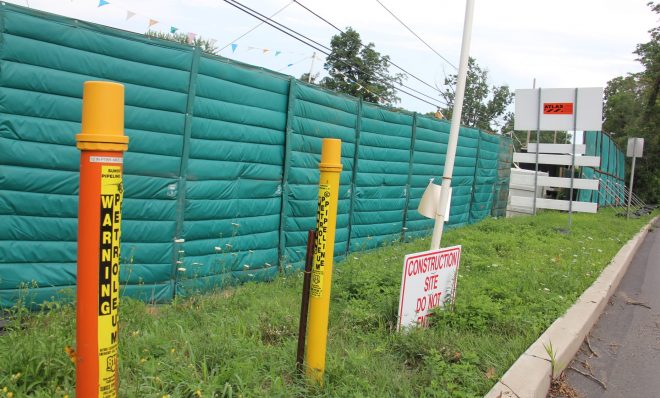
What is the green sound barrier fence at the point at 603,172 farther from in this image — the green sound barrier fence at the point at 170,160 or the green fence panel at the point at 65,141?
the green fence panel at the point at 65,141

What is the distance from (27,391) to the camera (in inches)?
97.3

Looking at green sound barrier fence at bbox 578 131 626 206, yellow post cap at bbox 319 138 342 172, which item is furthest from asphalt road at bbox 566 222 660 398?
green sound barrier fence at bbox 578 131 626 206

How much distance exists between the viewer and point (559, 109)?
39.8 feet

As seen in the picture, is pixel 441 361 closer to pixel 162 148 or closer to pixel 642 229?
pixel 162 148

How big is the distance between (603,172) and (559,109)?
10265mm

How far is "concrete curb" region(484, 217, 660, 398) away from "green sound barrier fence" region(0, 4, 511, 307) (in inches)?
123

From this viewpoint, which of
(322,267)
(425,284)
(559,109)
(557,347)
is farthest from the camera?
(559,109)

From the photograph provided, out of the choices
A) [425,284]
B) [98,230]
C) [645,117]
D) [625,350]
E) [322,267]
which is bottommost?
[625,350]

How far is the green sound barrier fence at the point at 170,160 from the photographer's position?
3854 millimetres

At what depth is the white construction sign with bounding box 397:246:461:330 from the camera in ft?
12.7

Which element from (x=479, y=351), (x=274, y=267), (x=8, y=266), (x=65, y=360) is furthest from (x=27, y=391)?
(x=274, y=267)

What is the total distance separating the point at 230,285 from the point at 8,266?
2.13 metres

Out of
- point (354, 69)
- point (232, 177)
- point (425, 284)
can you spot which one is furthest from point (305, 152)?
point (354, 69)

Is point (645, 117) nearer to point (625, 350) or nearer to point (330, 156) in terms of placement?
point (625, 350)
